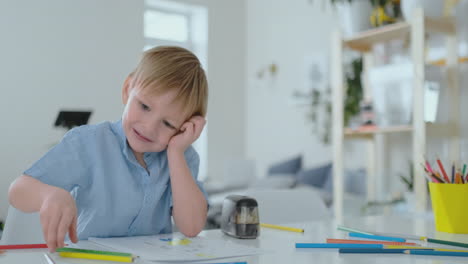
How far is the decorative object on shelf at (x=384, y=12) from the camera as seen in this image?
7.21ft

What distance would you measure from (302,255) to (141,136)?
395 mm

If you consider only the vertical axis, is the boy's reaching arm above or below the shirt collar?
below

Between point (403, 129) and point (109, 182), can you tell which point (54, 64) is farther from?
point (403, 129)

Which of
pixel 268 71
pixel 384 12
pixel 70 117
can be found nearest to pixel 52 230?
pixel 70 117

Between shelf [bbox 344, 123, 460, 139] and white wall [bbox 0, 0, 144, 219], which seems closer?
white wall [bbox 0, 0, 144, 219]

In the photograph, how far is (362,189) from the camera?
10.4 ft

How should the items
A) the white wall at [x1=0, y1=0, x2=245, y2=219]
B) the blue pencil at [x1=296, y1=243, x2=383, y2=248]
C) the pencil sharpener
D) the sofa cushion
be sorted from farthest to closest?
the sofa cushion, the white wall at [x1=0, y1=0, x2=245, y2=219], the pencil sharpener, the blue pencil at [x1=296, y1=243, x2=383, y2=248]

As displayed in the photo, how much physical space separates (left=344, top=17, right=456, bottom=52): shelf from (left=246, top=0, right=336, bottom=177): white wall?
1611 mm

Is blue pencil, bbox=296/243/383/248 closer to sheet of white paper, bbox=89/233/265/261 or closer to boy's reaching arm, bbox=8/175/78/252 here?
sheet of white paper, bbox=89/233/265/261

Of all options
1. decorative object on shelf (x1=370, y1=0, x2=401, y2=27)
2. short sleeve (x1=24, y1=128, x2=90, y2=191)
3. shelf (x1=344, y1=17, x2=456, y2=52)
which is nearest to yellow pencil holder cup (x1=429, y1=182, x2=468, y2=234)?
short sleeve (x1=24, y1=128, x2=90, y2=191)

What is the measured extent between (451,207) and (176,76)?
638mm

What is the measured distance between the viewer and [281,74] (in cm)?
454

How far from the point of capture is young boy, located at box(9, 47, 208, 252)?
0.88m

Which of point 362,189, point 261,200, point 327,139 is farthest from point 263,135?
point 261,200
